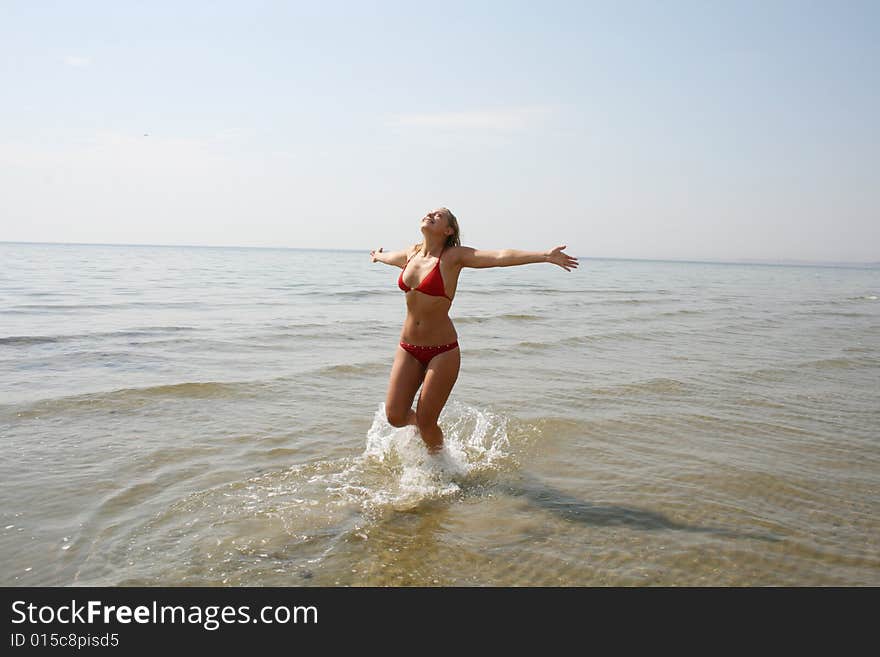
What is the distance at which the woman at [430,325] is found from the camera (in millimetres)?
6070

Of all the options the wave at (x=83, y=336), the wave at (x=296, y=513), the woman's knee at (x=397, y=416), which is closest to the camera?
the wave at (x=296, y=513)

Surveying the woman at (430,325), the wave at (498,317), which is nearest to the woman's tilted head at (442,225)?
the woman at (430,325)

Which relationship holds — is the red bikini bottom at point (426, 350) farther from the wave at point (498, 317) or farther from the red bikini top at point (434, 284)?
the wave at point (498, 317)

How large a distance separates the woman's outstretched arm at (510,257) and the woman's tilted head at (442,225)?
20 centimetres

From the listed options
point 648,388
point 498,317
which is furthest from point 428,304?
point 498,317

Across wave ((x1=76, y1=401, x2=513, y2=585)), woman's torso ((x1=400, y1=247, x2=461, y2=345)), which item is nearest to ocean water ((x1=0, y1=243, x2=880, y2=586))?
wave ((x1=76, y1=401, x2=513, y2=585))

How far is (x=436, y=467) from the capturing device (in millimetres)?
6551

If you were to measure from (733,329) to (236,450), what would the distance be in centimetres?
1614

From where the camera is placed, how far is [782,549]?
4.88 metres

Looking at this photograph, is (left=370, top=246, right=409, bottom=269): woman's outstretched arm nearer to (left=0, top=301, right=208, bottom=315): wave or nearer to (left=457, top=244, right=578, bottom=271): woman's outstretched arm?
(left=457, top=244, right=578, bottom=271): woman's outstretched arm

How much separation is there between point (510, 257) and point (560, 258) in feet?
1.41

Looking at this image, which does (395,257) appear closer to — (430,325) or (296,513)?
(430,325)
